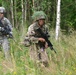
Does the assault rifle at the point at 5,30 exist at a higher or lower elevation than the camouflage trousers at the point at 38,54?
higher

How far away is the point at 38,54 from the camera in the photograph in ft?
28.8

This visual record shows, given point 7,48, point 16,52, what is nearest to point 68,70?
point 16,52

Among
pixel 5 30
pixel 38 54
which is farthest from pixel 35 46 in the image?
pixel 5 30

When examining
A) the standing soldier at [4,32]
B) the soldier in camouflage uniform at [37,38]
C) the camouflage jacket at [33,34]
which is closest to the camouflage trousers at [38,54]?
the soldier in camouflage uniform at [37,38]

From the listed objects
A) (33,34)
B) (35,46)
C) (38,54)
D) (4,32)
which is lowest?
(38,54)

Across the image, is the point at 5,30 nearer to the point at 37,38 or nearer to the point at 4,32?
the point at 4,32

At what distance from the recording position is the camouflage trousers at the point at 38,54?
8529 millimetres

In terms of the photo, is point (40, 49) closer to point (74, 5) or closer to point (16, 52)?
point (16, 52)

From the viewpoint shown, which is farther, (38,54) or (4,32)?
(4,32)

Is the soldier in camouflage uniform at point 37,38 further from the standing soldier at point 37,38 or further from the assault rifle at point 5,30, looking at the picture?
the assault rifle at point 5,30

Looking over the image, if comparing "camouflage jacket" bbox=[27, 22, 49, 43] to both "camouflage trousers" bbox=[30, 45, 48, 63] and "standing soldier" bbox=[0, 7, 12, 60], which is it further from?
"standing soldier" bbox=[0, 7, 12, 60]

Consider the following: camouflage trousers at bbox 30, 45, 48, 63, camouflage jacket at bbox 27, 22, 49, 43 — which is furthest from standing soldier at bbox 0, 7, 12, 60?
camouflage jacket at bbox 27, 22, 49, 43

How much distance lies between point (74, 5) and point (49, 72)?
1421 centimetres

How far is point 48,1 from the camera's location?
19.8 m
